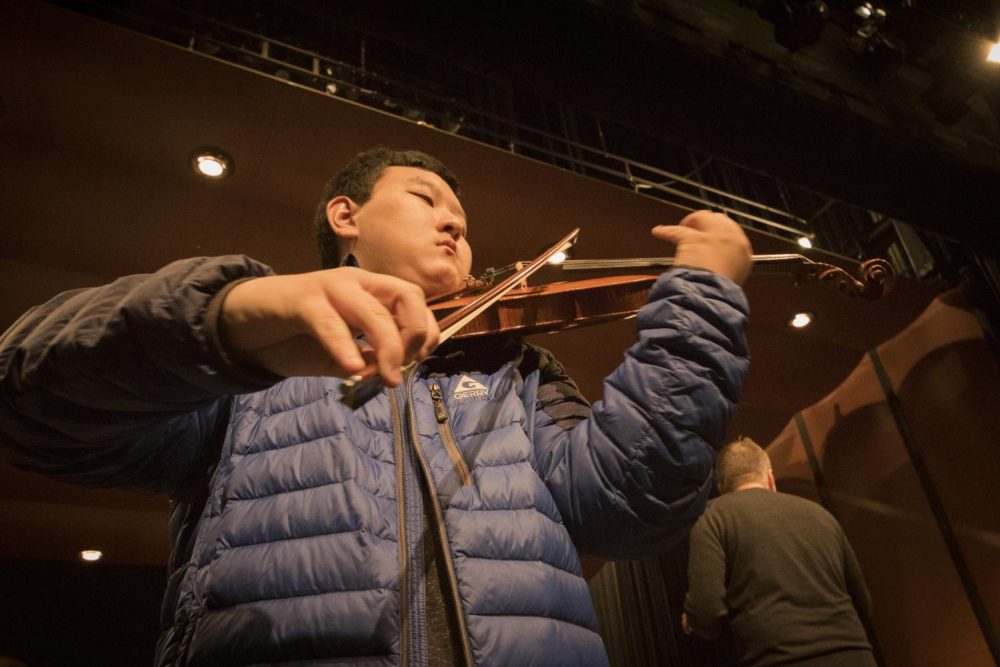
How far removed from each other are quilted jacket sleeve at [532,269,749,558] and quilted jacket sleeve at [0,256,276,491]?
494mm

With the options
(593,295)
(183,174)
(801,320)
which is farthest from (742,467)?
(183,174)

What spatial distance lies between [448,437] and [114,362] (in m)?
0.46

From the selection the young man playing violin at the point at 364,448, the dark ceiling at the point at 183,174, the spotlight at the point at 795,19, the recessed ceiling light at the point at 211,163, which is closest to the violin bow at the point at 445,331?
the young man playing violin at the point at 364,448

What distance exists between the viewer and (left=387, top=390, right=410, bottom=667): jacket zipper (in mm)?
723

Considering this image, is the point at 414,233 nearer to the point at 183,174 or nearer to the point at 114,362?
the point at 114,362

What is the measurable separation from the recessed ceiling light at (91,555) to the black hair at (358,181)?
15.1ft

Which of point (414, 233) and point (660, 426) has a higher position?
point (414, 233)

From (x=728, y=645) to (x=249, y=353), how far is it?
15.8 feet

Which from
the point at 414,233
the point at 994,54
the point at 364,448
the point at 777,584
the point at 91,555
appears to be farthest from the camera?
the point at 91,555

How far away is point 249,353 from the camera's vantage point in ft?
2.04

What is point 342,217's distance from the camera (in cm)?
142

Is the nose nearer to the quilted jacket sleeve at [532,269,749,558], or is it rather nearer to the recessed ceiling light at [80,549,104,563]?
the quilted jacket sleeve at [532,269,749,558]

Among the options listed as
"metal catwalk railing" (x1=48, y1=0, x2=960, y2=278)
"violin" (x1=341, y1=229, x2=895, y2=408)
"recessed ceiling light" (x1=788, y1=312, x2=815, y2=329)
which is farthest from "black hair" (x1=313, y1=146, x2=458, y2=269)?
Result: "recessed ceiling light" (x1=788, y1=312, x2=815, y2=329)

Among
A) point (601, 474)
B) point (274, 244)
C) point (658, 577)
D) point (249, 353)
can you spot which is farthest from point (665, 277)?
point (658, 577)
